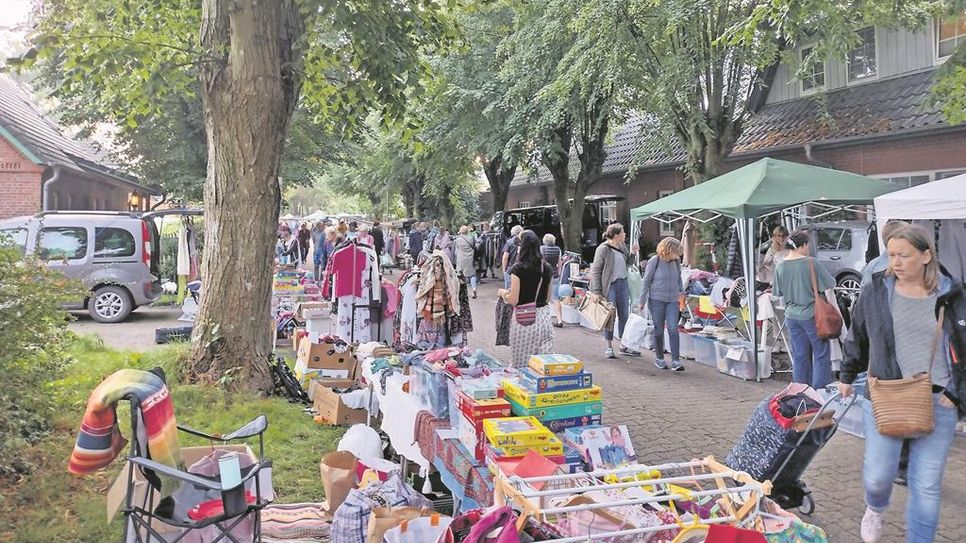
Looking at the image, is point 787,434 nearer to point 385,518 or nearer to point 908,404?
point 908,404

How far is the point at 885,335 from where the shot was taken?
12.4 ft

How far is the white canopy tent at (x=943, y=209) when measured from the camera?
21.7 feet

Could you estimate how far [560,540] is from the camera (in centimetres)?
250

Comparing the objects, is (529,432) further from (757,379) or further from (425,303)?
(757,379)

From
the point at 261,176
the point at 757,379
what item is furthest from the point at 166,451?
the point at 757,379

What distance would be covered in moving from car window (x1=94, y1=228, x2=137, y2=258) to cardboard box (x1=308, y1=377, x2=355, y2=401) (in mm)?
7391

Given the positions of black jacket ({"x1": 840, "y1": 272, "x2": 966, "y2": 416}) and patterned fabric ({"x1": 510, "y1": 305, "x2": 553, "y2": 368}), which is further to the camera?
patterned fabric ({"x1": 510, "y1": 305, "x2": 553, "y2": 368})

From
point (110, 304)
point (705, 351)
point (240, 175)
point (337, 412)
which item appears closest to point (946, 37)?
point (705, 351)

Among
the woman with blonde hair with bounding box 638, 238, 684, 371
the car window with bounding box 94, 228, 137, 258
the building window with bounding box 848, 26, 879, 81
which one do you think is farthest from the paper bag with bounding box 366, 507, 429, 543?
the building window with bounding box 848, 26, 879, 81

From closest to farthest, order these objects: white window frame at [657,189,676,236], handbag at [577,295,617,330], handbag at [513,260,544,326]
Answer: handbag at [513,260,544,326] → handbag at [577,295,617,330] → white window frame at [657,189,676,236]

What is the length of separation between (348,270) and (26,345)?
157 inches

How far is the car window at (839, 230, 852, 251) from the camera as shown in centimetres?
1488

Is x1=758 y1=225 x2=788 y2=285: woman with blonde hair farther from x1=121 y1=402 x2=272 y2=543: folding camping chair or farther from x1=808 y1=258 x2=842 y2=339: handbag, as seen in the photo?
x1=121 y1=402 x2=272 y2=543: folding camping chair

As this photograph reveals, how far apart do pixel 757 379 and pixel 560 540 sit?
697 centimetres
